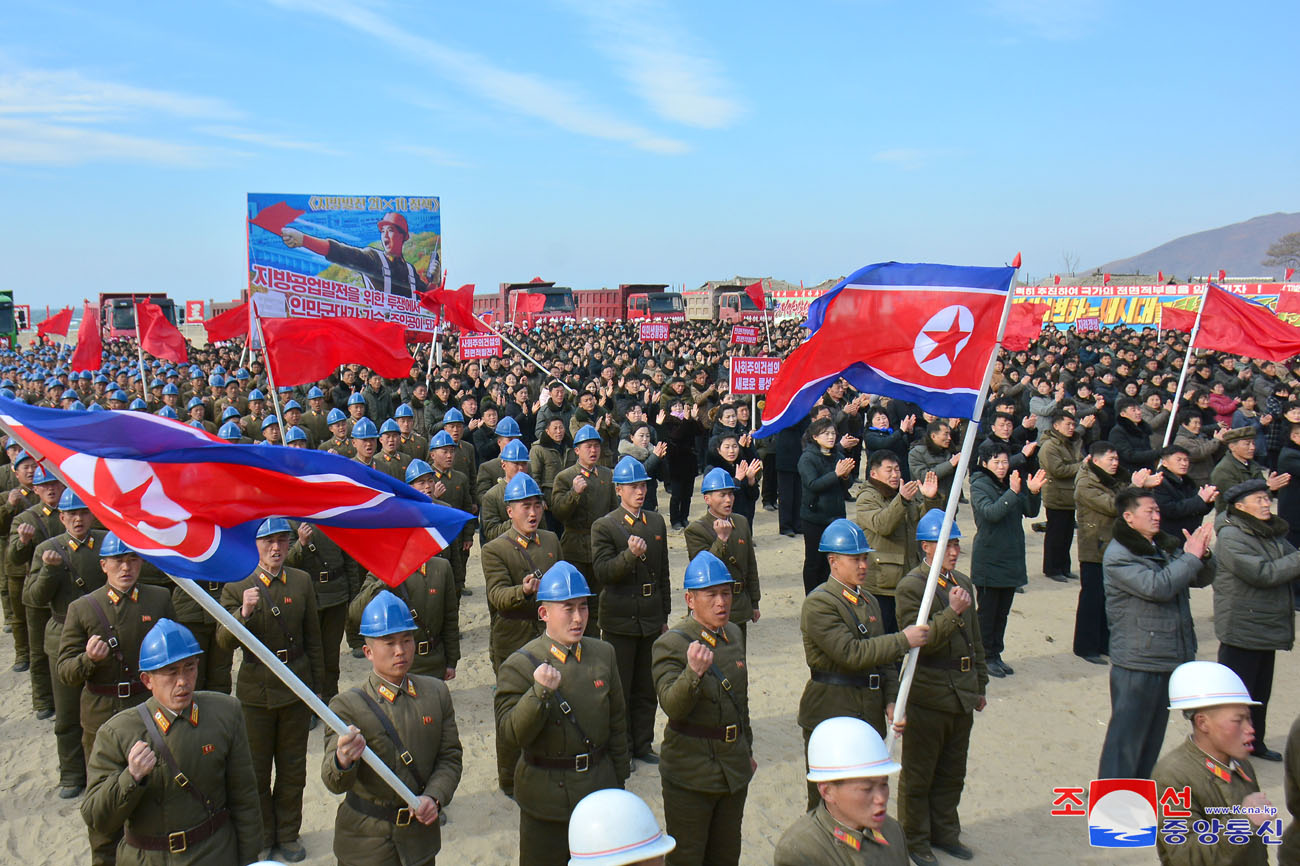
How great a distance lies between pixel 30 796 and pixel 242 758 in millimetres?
3621

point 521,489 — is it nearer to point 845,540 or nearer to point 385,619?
point 385,619

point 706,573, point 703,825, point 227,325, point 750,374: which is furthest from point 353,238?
point 703,825

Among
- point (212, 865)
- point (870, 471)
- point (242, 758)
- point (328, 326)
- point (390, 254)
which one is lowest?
point (212, 865)

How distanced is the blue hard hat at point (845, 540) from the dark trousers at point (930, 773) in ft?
3.60

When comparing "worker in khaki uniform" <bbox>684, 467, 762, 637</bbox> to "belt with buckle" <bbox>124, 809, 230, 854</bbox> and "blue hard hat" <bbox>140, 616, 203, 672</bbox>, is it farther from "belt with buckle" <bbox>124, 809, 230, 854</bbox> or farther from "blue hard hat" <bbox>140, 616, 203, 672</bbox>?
"belt with buckle" <bbox>124, 809, 230, 854</bbox>

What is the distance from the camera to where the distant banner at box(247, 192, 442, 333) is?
1017 inches

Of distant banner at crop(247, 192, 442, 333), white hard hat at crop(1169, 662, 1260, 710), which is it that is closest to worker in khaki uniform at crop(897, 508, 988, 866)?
white hard hat at crop(1169, 662, 1260, 710)

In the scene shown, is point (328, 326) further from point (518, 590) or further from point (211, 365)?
point (211, 365)

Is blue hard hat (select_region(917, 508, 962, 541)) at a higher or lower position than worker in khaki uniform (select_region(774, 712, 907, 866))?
higher

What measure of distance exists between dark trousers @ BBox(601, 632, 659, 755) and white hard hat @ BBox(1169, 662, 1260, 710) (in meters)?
3.64

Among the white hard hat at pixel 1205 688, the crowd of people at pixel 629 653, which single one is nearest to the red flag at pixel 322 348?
the crowd of people at pixel 629 653

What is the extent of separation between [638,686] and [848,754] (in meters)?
3.76

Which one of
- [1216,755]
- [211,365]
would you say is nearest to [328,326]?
[1216,755]

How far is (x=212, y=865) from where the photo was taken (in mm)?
3842
